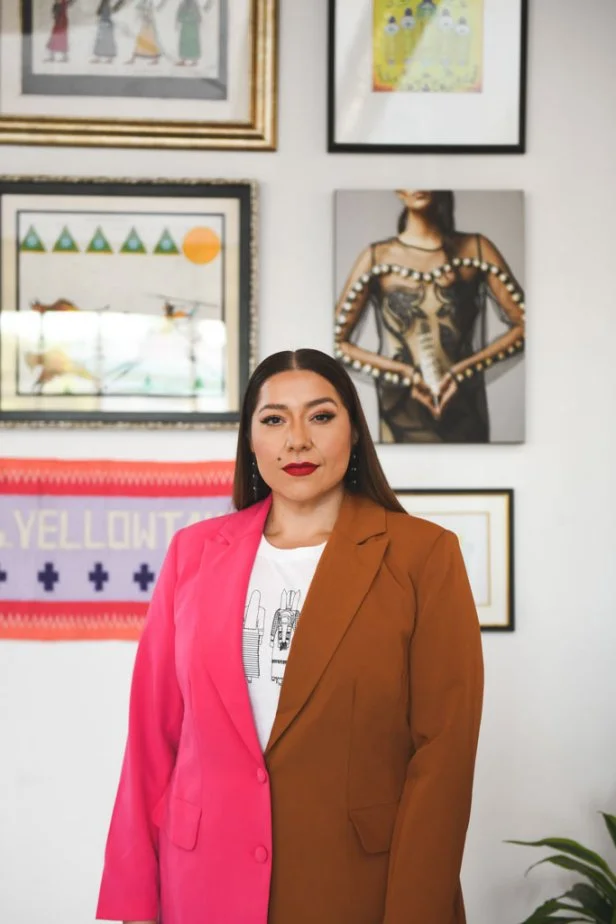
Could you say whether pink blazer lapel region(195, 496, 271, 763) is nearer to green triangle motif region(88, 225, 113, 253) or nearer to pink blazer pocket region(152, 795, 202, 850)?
pink blazer pocket region(152, 795, 202, 850)

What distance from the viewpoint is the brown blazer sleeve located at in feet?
3.80

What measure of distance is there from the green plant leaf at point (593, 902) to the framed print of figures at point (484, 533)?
54 centimetres

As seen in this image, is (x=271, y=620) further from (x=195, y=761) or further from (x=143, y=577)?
(x=143, y=577)

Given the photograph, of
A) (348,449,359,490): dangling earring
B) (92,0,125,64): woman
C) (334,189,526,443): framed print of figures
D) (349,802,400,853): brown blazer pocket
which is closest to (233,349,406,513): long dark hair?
(348,449,359,490): dangling earring

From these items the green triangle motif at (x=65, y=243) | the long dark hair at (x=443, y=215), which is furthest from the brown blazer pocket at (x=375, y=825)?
the green triangle motif at (x=65, y=243)

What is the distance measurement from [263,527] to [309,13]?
1243 millimetres

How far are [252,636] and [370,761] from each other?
0.24 metres

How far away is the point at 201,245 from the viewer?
1904 mm

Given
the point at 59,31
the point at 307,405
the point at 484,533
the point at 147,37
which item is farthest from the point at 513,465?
the point at 59,31

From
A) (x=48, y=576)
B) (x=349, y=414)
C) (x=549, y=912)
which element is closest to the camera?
(x=349, y=414)

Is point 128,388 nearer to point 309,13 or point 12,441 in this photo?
point 12,441

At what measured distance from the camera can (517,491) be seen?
192 cm

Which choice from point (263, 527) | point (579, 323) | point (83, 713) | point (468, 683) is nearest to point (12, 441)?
point (83, 713)

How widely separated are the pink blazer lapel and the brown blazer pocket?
16 cm
